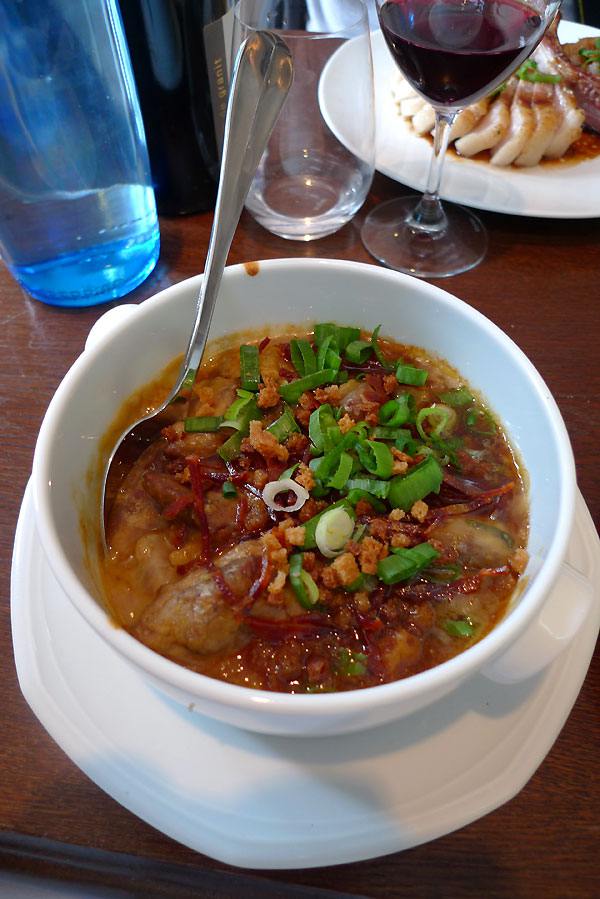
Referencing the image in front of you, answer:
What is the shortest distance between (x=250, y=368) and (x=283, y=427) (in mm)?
214

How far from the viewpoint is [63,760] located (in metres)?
1.19

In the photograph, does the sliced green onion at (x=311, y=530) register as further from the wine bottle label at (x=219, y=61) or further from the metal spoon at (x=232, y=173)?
the wine bottle label at (x=219, y=61)

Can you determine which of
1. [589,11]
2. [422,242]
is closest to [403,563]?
[422,242]

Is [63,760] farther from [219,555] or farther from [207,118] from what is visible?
[207,118]

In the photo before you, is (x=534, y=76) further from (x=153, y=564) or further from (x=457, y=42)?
(x=153, y=564)

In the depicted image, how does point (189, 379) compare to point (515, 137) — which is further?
point (515, 137)

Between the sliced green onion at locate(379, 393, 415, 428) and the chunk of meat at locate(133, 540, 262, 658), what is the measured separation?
0.48 metres

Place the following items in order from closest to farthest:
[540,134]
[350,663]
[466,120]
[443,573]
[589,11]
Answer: [350,663] < [443,573] < [540,134] < [466,120] < [589,11]

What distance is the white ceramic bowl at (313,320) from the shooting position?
915mm

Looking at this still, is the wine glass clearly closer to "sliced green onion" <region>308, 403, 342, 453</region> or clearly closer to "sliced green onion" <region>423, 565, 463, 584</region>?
"sliced green onion" <region>308, 403, 342, 453</region>

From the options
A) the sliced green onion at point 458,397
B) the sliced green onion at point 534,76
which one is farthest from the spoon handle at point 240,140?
the sliced green onion at point 534,76

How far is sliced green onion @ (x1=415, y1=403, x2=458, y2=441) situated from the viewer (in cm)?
152

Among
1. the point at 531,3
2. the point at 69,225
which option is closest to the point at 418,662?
the point at 69,225

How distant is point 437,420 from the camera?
153cm
